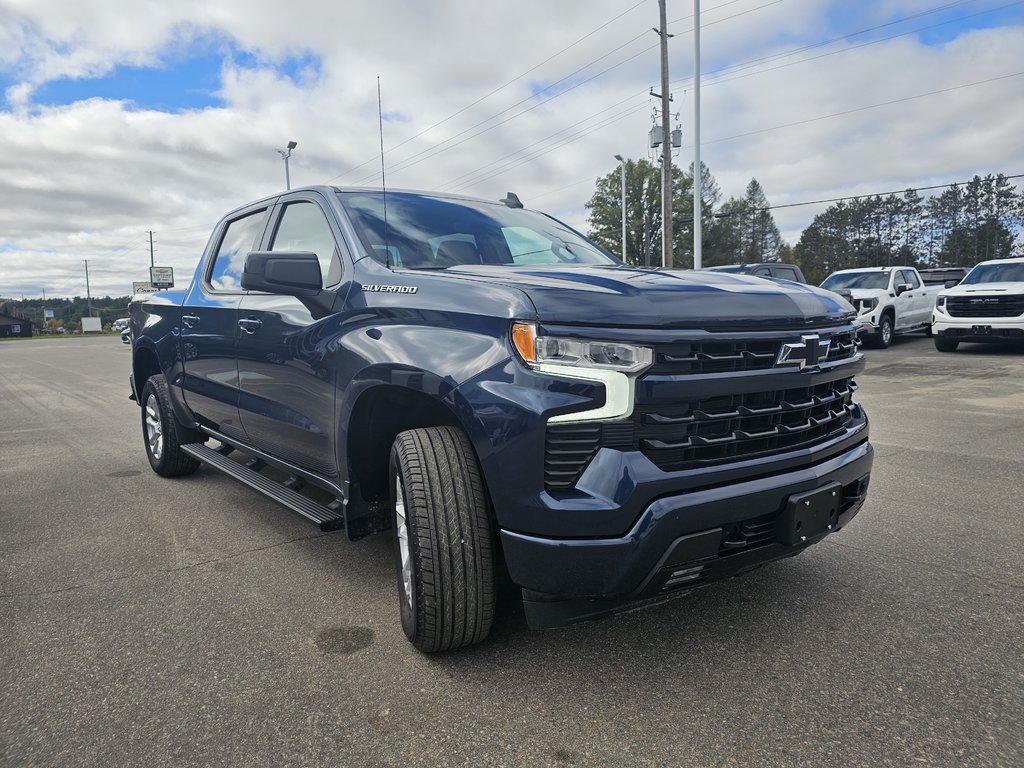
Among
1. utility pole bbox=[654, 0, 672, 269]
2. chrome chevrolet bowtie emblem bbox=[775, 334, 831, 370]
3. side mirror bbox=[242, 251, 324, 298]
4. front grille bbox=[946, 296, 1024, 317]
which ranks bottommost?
chrome chevrolet bowtie emblem bbox=[775, 334, 831, 370]

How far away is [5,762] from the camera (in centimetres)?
198

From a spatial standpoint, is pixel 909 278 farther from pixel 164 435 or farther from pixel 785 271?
pixel 164 435

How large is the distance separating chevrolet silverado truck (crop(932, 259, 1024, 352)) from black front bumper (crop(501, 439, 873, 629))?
12640 millimetres

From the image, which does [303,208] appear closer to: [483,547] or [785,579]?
[483,547]

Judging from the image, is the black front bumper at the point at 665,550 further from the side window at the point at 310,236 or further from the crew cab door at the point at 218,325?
the crew cab door at the point at 218,325

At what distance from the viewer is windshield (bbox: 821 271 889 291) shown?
1533 centimetres

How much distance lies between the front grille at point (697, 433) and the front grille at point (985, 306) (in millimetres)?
12522

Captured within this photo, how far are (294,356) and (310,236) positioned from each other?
635mm

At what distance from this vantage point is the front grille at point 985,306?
1239 cm

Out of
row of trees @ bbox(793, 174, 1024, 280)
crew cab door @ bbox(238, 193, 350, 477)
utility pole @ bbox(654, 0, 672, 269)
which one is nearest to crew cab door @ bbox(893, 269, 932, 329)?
utility pole @ bbox(654, 0, 672, 269)

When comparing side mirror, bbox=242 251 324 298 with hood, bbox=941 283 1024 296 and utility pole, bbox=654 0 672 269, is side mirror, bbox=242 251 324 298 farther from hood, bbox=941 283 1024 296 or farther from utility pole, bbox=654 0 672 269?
utility pole, bbox=654 0 672 269

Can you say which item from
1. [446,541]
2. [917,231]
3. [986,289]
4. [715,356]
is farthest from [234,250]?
[917,231]

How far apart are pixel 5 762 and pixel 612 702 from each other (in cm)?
173

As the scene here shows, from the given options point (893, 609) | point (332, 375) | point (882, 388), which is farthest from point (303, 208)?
point (882, 388)
